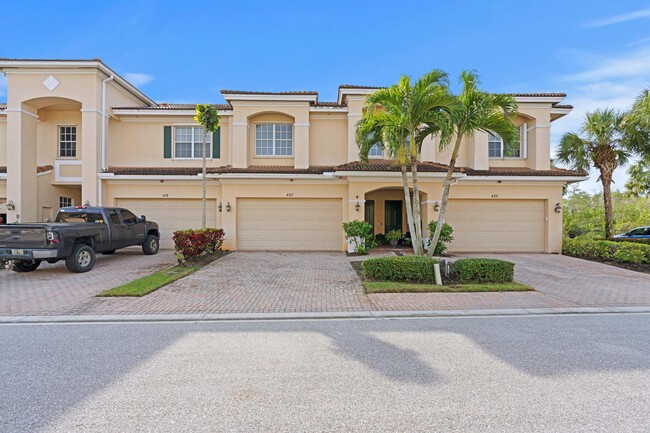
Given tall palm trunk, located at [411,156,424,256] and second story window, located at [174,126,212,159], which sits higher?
second story window, located at [174,126,212,159]

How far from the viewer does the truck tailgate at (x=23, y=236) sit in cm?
1002

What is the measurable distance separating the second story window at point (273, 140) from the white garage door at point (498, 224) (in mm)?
8358

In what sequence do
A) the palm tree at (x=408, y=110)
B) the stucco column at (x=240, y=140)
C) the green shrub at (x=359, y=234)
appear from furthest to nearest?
the stucco column at (x=240, y=140), the green shrub at (x=359, y=234), the palm tree at (x=408, y=110)

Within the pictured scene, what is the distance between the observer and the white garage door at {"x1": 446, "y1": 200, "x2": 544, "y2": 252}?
16.9 m

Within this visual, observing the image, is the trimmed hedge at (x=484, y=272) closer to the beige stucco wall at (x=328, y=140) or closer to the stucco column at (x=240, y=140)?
the beige stucco wall at (x=328, y=140)

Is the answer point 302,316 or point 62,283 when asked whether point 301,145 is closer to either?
point 62,283

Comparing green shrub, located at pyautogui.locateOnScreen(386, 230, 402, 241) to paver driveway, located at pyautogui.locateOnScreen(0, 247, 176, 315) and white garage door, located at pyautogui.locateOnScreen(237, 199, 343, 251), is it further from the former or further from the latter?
paver driveway, located at pyautogui.locateOnScreen(0, 247, 176, 315)

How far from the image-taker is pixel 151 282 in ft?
31.2

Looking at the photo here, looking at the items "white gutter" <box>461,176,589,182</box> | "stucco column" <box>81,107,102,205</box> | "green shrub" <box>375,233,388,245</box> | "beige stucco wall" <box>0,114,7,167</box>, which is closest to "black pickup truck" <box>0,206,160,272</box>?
"stucco column" <box>81,107,102,205</box>

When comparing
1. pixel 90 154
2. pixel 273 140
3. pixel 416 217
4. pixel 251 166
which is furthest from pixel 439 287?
pixel 90 154

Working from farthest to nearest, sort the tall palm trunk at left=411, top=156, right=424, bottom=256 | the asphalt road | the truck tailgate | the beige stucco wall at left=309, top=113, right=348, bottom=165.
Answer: the beige stucco wall at left=309, top=113, right=348, bottom=165 → the tall palm trunk at left=411, top=156, right=424, bottom=256 → the truck tailgate → the asphalt road

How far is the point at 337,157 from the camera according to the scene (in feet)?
59.8

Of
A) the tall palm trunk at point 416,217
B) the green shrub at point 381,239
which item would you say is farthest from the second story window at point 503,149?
the tall palm trunk at point 416,217

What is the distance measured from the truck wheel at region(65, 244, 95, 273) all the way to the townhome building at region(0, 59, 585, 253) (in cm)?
605
